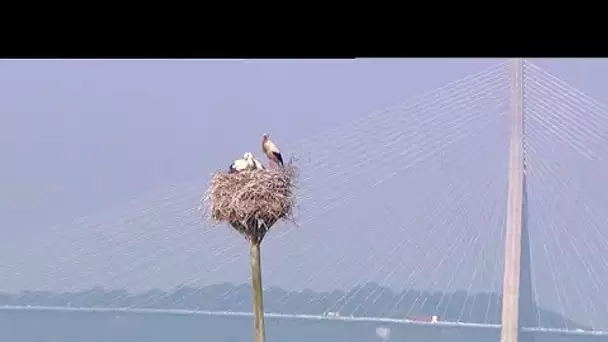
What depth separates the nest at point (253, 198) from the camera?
23.1 ft

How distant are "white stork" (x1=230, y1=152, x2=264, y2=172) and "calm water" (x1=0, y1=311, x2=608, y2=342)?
24.0 meters

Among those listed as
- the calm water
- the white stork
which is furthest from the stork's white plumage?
the calm water

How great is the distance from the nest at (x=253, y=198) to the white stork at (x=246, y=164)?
4cm

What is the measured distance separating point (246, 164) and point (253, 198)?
24cm

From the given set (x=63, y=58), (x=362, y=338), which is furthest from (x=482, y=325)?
(x=63, y=58)

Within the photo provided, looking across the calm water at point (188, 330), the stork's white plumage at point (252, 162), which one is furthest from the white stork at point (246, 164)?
the calm water at point (188, 330)

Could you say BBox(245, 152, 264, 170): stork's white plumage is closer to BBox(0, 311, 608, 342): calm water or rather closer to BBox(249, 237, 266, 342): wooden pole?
BBox(249, 237, 266, 342): wooden pole

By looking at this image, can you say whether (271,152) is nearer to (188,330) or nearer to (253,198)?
(253,198)

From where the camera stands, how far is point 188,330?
37.6 meters

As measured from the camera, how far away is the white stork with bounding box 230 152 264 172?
282 inches

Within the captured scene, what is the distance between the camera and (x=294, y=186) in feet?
23.9

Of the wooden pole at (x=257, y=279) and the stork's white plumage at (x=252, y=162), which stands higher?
the stork's white plumage at (x=252, y=162)

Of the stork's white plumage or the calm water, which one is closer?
the stork's white plumage

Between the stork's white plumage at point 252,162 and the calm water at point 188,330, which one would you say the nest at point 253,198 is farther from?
the calm water at point 188,330
